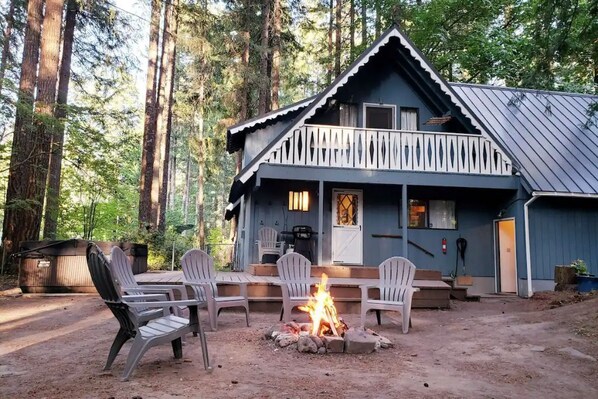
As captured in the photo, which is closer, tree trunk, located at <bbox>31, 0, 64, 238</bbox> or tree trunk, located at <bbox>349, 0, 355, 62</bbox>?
tree trunk, located at <bbox>31, 0, 64, 238</bbox>

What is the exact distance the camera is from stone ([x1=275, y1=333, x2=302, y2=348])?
15.9 ft

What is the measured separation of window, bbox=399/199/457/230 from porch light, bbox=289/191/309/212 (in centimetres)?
279

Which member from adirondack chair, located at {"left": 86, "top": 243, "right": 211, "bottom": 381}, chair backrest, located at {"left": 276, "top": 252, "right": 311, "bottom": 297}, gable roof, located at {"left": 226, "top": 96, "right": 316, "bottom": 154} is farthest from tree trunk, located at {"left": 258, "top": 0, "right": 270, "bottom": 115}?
adirondack chair, located at {"left": 86, "top": 243, "right": 211, "bottom": 381}

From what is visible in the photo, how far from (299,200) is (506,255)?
18.5 ft

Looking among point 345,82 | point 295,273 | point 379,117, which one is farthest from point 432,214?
point 295,273

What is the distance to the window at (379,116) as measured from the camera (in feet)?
38.7

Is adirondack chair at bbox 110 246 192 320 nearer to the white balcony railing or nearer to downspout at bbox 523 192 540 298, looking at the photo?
the white balcony railing

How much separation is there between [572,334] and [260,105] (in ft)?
43.9

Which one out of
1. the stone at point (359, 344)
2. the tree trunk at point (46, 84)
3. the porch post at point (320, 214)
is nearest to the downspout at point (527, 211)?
the porch post at point (320, 214)

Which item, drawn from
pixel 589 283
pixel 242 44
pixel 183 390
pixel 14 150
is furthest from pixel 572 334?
pixel 242 44

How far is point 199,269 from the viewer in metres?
6.22

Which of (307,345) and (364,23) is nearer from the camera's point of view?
(307,345)

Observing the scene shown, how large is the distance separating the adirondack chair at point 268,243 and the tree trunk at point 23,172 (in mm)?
4957

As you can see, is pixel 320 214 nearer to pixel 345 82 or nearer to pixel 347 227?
pixel 347 227
